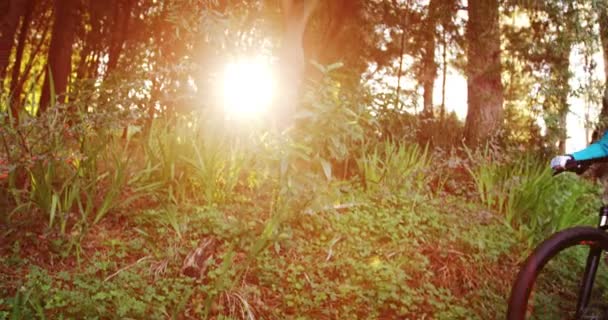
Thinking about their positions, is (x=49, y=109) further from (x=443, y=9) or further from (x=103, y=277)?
(x=443, y=9)

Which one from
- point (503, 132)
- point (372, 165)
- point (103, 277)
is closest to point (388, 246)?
point (372, 165)

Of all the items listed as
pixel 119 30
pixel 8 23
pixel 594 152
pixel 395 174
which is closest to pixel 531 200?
pixel 395 174

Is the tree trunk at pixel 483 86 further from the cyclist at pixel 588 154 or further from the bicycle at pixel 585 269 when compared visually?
the bicycle at pixel 585 269

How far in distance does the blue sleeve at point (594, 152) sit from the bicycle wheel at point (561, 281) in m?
0.46

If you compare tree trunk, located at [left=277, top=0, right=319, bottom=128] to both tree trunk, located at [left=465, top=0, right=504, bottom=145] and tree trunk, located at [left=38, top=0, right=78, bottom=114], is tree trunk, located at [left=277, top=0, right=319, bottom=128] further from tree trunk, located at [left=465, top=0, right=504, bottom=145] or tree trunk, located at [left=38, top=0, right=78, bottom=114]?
tree trunk, located at [left=38, top=0, right=78, bottom=114]

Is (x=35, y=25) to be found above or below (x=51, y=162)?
above

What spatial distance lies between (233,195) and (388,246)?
151 cm

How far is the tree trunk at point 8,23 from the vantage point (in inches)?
255

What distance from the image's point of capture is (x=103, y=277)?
3.73m

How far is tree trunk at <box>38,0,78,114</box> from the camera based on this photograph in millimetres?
8273

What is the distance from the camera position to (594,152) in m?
3.59

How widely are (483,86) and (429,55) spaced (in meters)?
1.93

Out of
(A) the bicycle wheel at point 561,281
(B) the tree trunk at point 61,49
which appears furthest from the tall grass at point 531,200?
(B) the tree trunk at point 61,49

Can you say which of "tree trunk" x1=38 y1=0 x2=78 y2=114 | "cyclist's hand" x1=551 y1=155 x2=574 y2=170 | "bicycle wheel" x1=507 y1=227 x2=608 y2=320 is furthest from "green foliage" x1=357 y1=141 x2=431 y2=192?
"tree trunk" x1=38 y1=0 x2=78 y2=114
